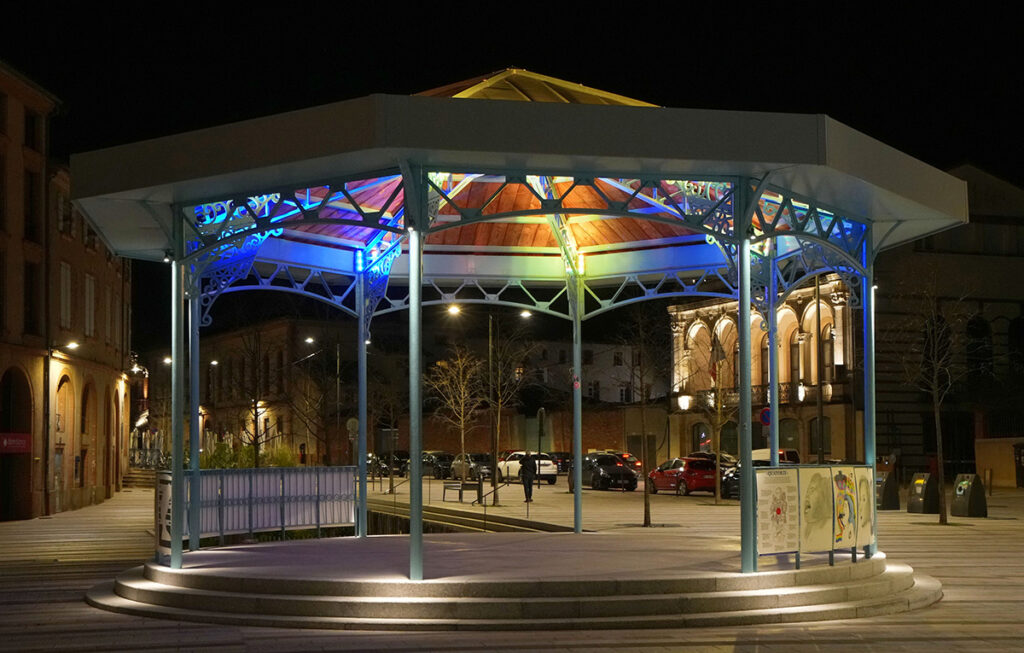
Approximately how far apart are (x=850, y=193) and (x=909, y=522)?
16147mm

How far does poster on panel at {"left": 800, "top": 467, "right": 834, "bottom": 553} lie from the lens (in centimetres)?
1520

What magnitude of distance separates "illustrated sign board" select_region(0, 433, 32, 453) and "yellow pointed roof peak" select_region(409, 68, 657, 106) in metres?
21.7

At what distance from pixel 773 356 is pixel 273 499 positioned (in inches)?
320

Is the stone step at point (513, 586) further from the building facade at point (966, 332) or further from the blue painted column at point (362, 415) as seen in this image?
the building facade at point (966, 332)

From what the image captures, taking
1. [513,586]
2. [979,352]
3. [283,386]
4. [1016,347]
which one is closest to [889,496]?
[979,352]

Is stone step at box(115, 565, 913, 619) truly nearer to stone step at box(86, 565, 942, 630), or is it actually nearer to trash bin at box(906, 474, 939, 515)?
stone step at box(86, 565, 942, 630)

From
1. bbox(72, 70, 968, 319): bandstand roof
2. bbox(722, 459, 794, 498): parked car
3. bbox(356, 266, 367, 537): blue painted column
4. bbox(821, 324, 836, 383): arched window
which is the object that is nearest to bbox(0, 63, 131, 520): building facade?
bbox(356, 266, 367, 537): blue painted column

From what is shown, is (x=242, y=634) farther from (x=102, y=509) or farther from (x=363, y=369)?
(x=102, y=509)

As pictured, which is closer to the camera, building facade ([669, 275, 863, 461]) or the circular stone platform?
the circular stone platform

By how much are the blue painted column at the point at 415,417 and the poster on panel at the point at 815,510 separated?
457 centimetres

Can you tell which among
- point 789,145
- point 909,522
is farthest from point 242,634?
point 909,522

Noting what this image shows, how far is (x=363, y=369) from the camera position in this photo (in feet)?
70.3

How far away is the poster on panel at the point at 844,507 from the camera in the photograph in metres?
15.7

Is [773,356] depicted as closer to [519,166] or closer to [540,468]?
[519,166]
